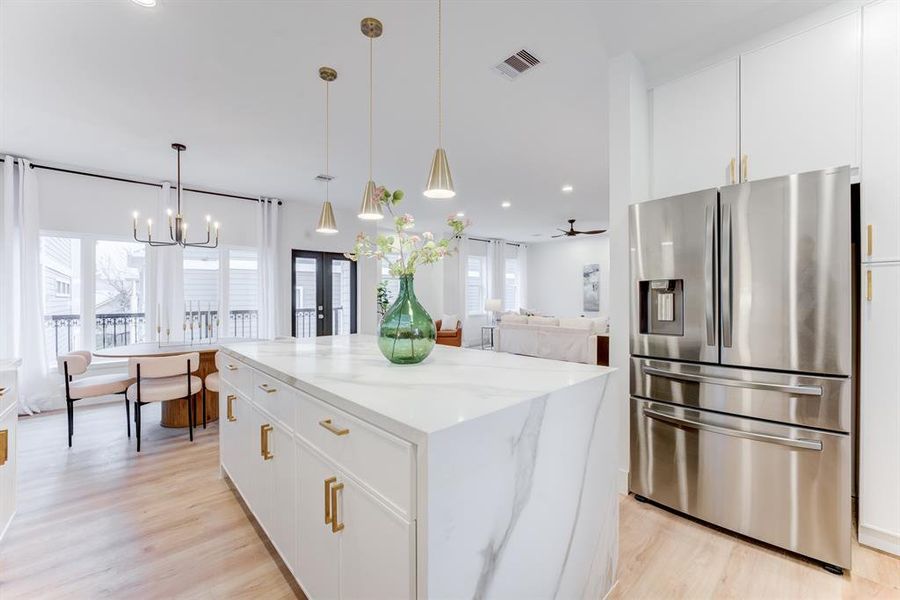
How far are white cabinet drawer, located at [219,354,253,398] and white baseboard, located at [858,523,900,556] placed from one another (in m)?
3.10

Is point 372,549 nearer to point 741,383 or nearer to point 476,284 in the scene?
point 741,383

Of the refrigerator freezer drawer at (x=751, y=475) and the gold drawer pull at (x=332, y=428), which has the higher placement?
the gold drawer pull at (x=332, y=428)

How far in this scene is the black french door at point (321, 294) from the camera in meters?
6.38

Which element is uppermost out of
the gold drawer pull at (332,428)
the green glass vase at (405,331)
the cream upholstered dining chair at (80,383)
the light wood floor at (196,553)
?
the green glass vase at (405,331)

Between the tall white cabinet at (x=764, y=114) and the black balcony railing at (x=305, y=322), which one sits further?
the black balcony railing at (x=305, y=322)

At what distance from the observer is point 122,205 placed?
4840mm

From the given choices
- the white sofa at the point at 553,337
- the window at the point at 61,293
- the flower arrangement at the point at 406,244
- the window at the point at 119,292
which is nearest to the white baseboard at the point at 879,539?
the flower arrangement at the point at 406,244

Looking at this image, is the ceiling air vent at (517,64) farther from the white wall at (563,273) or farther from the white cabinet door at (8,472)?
the white wall at (563,273)

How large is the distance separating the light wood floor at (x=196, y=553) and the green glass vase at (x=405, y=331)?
1089 millimetres

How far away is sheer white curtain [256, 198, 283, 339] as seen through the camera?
585 centimetres

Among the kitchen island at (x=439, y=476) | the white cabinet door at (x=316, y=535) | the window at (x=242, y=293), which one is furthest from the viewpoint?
the window at (x=242, y=293)

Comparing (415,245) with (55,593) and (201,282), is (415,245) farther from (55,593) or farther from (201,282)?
(201,282)

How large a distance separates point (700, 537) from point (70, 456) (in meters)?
4.39

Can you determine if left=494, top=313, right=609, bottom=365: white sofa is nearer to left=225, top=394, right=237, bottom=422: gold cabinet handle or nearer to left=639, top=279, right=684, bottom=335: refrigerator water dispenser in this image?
left=639, top=279, right=684, bottom=335: refrigerator water dispenser
